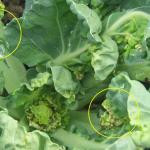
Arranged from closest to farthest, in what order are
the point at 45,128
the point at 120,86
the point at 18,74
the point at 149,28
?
the point at 149,28 < the point at 120,86 < the point at 45,128 < the point at 18,74

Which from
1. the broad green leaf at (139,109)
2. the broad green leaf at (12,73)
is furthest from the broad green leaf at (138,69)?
the broad green leaf at (12,73)

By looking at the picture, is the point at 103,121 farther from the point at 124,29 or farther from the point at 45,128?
the point at 124,29

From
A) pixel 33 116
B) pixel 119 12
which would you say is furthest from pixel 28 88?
pixel 119 12

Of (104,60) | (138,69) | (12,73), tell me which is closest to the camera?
(104,60)

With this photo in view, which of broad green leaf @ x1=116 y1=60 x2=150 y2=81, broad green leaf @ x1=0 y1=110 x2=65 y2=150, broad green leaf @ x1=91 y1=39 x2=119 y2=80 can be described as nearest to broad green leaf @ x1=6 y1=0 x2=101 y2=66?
broad green leaf @ x1=91 y1=39 x2=119 y2=80

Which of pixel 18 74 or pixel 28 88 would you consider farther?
pixel 18 74

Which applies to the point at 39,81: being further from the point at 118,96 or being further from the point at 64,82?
the point at 118,96

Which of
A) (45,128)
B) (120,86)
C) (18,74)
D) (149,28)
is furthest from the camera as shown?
(18,74)

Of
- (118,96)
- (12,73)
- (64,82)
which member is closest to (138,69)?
(118,96)
